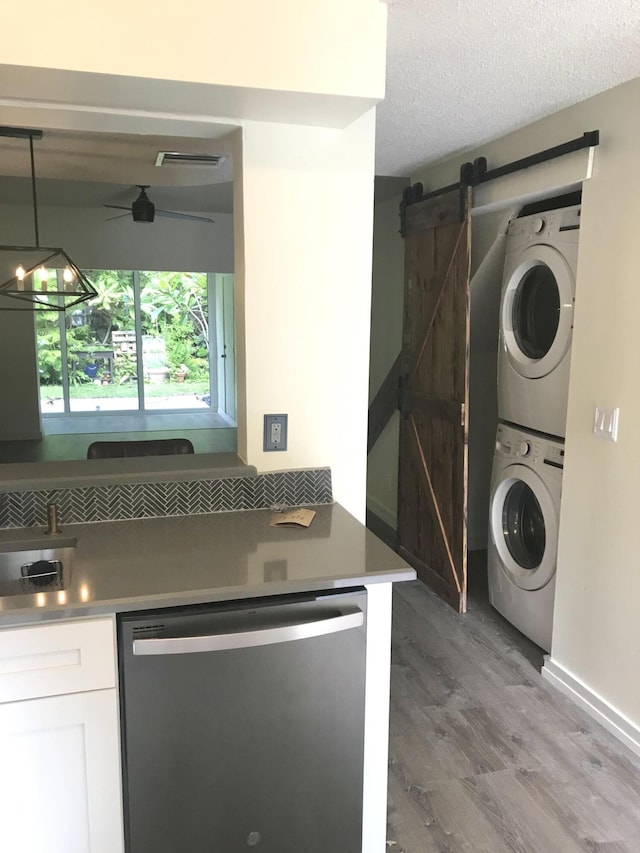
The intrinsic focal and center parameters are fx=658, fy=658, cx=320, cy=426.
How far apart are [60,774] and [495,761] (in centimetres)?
151

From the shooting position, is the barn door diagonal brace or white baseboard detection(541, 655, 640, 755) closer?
white baseboard detection(541, 655, 640, 755)

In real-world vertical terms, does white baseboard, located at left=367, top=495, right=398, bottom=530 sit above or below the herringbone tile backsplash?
A: below

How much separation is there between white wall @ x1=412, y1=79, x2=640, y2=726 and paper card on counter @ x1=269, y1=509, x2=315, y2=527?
1.17 metres

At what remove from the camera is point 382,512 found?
192 inches

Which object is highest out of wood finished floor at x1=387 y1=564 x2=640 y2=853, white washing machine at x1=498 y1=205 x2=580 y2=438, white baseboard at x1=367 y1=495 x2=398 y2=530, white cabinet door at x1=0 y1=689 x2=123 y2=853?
white washing machine at x1=498 y1=205 x2=580 y2=438

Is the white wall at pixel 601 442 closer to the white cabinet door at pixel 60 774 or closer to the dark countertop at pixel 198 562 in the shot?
the dark countertop at pixel 198 562

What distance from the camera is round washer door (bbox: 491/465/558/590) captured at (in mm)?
2988

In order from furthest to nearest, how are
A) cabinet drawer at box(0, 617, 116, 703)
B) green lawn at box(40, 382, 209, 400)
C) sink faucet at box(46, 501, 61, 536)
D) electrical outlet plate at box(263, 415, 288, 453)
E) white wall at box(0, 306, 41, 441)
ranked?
green lawn at box(40, 382, 209, 400)
white wall at box(0, 306, 41, 441)
electrical outlet plate at box(263, 415, 288, 453)
sink faucet at box(46, 501, 61, 536)
cabinet drawer at box(0, 617, 116, 703)

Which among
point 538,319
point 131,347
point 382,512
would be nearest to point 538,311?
point 538,319

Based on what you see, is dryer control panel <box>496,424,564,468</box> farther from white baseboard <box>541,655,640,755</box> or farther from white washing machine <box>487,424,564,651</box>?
white baseboard <box>541,655,640,755</box>

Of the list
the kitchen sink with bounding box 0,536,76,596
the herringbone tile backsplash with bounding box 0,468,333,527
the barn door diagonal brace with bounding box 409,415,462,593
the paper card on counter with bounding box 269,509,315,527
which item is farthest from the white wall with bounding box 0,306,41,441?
the paper card on counter with bounding box 269,509,315,527

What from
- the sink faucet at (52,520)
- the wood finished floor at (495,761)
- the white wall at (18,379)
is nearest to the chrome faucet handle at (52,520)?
the sink faucet at (52,520)

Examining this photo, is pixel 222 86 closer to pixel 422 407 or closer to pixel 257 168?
pixel 257 168

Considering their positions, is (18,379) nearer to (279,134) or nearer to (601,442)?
(279,134)
